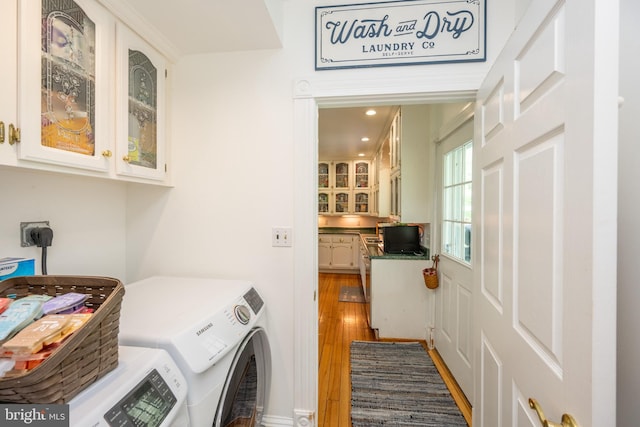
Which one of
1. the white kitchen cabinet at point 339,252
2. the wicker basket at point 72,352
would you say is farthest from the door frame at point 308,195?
the white kitchen cabinet at point 339,252

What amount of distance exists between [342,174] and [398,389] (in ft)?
15.0

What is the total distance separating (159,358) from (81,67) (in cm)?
106

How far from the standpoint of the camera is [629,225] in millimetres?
687

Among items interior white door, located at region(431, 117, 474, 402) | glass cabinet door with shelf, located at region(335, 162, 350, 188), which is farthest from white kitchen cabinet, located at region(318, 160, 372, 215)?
interior white door, located at region(431, 117, 474, 402)

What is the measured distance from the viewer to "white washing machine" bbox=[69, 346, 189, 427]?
21.3 inches

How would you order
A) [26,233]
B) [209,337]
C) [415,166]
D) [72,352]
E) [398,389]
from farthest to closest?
[415,166]
[398,389]
[26,233]
[209,337]
[72,352]

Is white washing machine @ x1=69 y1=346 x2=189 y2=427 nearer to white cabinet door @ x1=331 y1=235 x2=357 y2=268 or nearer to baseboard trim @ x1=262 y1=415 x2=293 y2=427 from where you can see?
baseboard trim @ x1=262 y1=415 x2=293 y2=427

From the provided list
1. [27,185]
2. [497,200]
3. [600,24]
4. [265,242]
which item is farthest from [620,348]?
[27,185]

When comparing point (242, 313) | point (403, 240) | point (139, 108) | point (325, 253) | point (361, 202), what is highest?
point (139, 108)

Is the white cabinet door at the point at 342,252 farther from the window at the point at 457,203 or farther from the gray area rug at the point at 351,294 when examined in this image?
the window at the point at 457,203

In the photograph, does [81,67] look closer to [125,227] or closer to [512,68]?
[125,227]

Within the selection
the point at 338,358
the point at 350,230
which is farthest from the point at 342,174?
the point at 338,358

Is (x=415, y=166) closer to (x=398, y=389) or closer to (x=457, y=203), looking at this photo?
(x=457, y=203)

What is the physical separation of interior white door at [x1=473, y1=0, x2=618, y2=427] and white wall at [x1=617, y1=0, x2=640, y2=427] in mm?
204
